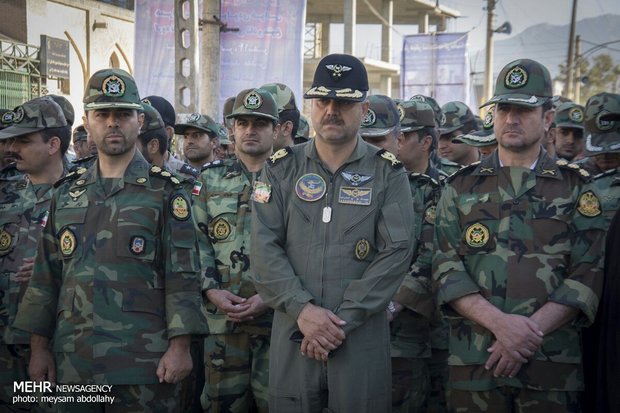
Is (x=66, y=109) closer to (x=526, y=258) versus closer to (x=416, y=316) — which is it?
(x=416, y=316)

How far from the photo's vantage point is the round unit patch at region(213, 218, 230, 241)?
209 inches

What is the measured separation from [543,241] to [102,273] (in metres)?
2.38

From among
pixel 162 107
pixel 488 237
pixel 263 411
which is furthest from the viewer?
pixel 162 107

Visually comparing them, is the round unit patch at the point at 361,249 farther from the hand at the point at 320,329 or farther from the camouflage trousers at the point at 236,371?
the camouflage trousers at the point at 236,371

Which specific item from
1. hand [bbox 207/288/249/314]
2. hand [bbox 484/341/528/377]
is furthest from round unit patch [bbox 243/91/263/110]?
hand [bbox 484/341/528/377]

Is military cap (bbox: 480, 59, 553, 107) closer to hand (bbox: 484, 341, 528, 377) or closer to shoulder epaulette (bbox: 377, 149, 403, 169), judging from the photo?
shoulder epaulette (bbox: 377, 149, 403, 169)

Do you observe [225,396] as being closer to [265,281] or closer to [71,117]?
[265,281]

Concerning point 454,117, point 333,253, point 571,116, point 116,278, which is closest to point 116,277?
point 116,278

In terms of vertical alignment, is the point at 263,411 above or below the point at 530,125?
below

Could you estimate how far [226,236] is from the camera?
208 inches

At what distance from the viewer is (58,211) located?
4395 mm

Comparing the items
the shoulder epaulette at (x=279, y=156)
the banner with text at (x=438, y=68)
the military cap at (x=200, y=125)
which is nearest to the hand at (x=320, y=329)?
the shoulder epaulette at (x=279, y=156)

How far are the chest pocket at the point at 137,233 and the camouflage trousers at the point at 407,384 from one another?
1.88 metres

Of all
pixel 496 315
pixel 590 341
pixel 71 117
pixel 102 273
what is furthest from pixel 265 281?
pixel 71 117
